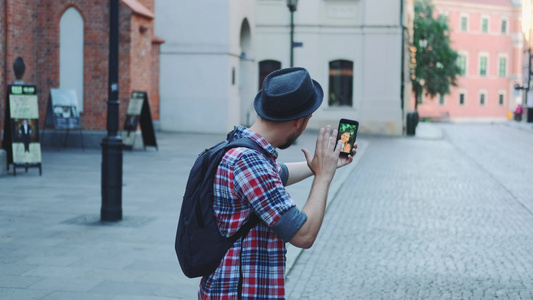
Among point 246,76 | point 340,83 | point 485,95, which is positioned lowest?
Answer: point 340,83

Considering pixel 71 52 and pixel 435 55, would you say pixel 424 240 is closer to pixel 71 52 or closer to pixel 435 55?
pixel 71 52

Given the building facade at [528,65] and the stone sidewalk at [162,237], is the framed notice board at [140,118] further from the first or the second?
the building facade at [528,65]

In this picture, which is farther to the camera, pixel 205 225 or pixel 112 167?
pixel 112 167

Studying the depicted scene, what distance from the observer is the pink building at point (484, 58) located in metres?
70.8

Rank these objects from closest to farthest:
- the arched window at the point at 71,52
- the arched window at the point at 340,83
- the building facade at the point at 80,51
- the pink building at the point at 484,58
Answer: the building facade at the point at 80,51
the arched window at the point at 71,52
the arched window at the point at 340,83
the pink building at the point at 484,58

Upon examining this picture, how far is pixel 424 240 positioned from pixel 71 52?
43.0 feet

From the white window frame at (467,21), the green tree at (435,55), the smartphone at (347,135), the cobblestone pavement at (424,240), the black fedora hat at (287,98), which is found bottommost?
the cobblestone pavement at (424,240)

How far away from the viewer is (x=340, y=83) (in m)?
32.9

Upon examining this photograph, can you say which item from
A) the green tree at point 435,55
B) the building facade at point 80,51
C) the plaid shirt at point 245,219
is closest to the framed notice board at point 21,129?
the building facade at point 80,51

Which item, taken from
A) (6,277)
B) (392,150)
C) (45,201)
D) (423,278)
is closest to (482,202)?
(423,278)

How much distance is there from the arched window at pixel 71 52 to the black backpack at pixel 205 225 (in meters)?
17.2

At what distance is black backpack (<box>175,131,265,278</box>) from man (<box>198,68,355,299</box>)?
0.07 feet

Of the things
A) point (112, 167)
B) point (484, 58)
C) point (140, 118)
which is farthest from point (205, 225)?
point (484, 58)

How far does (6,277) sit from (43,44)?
45.7 ft
